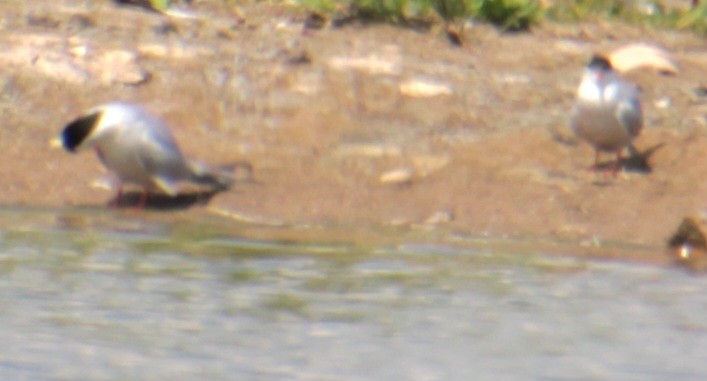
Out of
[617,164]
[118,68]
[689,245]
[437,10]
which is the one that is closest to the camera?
[689,245]

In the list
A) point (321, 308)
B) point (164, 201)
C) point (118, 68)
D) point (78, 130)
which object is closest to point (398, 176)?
point (164, 201)

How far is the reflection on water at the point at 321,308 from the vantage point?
6.04 meters

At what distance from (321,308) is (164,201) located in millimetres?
2986

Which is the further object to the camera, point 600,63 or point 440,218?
point 600,63

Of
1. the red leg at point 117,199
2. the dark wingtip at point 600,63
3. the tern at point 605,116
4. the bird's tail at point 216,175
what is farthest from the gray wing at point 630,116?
the red leg at point 117,199

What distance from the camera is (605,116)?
33.6ft

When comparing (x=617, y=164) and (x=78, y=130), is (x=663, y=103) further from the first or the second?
(x=78, y=130)

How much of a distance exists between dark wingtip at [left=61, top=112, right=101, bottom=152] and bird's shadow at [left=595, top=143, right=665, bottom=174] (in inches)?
108

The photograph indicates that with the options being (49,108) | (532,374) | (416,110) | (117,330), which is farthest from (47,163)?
(532,374)

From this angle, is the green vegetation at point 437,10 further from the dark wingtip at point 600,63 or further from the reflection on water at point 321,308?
the reflection on water at point 321,308

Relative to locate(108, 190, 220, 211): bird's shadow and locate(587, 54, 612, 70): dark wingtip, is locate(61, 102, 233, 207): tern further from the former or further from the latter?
locate(587, 54, 612, 70): dark wingtip

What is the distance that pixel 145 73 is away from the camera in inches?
421

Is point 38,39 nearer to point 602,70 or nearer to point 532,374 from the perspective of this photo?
point 602,70

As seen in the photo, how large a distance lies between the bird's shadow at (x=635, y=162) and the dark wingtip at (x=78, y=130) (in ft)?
9.02
